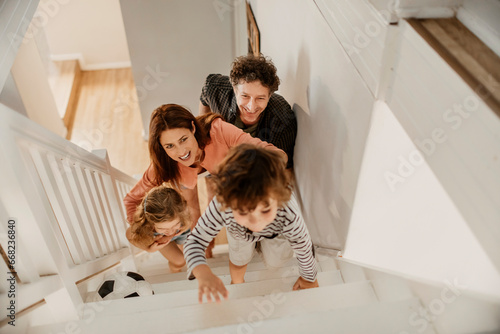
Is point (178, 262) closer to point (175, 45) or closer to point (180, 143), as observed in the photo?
point (180, 143)

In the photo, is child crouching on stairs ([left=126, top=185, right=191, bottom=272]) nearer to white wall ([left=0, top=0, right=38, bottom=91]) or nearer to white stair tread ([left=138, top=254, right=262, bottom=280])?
white stair tread ([left=138, top=254, right=262, bottom=280])

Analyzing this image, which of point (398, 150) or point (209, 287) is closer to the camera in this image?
point (398, 150)

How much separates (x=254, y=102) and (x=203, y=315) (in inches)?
41.7

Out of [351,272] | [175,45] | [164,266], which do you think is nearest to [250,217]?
[351,272]

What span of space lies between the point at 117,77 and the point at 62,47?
790mm

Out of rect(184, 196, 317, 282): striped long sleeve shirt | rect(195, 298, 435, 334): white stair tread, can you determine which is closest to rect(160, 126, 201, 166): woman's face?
rect(184, 196, 317, 282): striped long sleeve shirt

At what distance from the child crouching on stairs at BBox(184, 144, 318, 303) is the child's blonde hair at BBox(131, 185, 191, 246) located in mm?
408

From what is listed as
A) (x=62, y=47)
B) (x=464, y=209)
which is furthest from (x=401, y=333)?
(x=62, y=47)

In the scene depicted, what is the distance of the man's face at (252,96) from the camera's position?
1847 mm

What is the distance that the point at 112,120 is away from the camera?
4.52m

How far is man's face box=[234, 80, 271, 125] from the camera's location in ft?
6.06

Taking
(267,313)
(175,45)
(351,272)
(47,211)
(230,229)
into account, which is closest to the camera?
(267,313)

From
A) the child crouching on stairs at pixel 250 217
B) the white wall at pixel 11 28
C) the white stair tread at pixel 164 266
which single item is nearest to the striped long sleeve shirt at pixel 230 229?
the child crouching on stairs at pixel 250 217

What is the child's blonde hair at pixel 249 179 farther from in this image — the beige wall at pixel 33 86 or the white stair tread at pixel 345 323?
the beige wall at pixel 33 86
